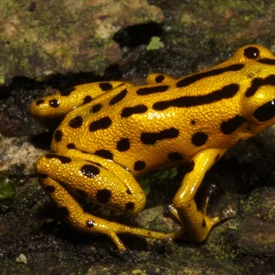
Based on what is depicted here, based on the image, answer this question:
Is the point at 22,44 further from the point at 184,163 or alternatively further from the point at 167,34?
the point at 184,163

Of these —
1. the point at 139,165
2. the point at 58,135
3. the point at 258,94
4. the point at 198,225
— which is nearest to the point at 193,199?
the point at 198,225

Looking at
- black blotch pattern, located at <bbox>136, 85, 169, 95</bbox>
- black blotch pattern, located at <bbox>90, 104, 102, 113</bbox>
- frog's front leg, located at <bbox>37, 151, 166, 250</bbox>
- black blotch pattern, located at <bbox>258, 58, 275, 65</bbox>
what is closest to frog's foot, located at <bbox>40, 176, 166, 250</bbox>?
frog's front leg, located at <bbox>37, 151, 166, 250</bbox>

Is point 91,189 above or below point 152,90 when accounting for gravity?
below

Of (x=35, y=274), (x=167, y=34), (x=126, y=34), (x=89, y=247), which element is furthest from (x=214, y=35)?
(x=35, y=274)

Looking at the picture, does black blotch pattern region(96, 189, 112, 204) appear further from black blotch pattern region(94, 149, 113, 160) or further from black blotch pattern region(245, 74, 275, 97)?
black blotch pattern region(245, 74, 275, 97)

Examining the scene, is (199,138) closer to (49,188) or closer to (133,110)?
(133,110)

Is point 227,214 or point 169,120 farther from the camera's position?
point 227,214

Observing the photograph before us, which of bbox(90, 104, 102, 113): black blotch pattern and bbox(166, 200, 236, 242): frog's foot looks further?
bbox(90, 104, 102, 113): black blotch pattern
